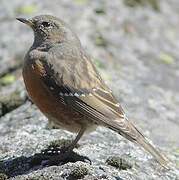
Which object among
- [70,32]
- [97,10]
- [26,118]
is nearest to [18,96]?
[26,118]

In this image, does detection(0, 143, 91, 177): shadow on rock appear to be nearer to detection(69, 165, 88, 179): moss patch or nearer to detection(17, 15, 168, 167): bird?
detection(17, 15, 168, 167): bird

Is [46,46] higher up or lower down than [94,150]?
higher up

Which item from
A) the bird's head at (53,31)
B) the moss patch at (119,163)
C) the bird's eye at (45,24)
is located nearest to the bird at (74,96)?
the moss patch at (119,163)

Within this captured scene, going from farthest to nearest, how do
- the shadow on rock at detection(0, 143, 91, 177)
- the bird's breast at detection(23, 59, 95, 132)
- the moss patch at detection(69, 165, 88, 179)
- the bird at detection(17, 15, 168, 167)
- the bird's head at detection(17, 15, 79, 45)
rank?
the bird's head at detection(17, 15, 79, 45) < the bird's breast at detection(23, 59, 95, 132) < the bird at detection(17, 15, 168, 167) < the shadow on rock at detection(0, 143, 91, 177) < the moss patch at detection(69, 165, 88, 179)

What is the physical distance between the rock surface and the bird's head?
3.31 feet

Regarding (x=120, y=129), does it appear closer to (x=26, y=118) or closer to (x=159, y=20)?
(x=26, y=118)

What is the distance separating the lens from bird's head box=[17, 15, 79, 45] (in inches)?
323

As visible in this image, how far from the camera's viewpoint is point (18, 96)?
912 cm

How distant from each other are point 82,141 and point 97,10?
4.06 meters

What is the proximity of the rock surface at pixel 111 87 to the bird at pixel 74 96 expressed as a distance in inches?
13.3

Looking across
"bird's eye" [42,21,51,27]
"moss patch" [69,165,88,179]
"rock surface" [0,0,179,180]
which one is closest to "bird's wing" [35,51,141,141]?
"rock surface" [0,0,179,180]

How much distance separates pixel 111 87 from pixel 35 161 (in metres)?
2.49

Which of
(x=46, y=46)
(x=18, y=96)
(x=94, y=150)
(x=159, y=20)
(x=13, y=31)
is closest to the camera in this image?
(x=94, y=150)

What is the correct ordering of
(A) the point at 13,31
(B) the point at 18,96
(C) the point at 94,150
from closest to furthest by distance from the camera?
(C) the point at 94,150 → (B) the point at 18,96 → (A) the point at 13,31
